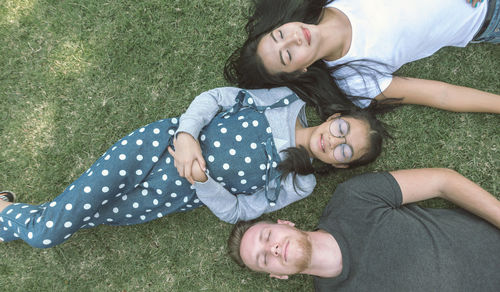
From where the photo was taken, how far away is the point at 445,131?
3135mm

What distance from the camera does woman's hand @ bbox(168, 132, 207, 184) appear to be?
8.21 ft

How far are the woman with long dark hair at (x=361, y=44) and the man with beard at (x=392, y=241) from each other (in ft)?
2.43

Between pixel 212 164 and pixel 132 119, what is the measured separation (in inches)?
42.5

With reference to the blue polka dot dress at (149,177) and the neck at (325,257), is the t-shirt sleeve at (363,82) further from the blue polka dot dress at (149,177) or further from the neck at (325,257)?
the neck at (325,257)

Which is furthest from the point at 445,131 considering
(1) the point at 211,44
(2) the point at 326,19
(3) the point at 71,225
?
(3) the point at 71,225

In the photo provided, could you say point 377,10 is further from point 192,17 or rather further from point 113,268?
point 113,268

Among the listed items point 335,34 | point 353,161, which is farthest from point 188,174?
point 335,34

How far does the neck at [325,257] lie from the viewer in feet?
8.24

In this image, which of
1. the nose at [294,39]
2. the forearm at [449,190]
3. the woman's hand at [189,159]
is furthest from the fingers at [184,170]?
the forearm at [449,190]

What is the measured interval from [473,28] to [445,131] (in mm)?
935

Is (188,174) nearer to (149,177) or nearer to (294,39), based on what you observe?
(149,177)

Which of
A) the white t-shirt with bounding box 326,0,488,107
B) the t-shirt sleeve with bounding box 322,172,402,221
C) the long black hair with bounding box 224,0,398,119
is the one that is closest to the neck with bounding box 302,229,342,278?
the t-shirt sleeve with bounding box 322,172,402,221

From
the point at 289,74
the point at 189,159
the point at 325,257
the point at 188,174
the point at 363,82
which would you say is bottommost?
the point at 325,257

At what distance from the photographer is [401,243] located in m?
2.48
